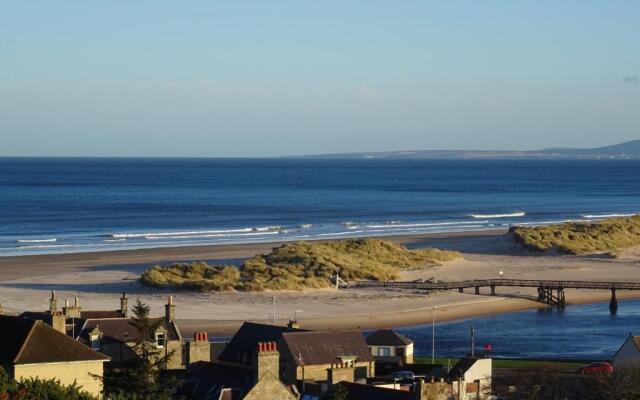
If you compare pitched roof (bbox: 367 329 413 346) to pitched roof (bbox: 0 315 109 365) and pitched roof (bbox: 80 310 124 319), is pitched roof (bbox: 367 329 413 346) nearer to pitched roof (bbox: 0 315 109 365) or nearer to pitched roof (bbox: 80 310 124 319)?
pitched roof (bbox: 80 310 124 319)

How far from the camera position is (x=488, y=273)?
80.3 m

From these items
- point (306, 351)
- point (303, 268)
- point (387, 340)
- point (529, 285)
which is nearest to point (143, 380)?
point (306, 351)

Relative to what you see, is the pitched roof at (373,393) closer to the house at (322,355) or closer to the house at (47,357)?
the house at (322,355)

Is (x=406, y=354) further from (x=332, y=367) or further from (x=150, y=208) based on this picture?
(x=150, y=208)

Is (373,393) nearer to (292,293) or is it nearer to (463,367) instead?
(463,367)

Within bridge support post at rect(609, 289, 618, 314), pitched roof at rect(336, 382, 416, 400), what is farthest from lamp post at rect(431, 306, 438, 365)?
pitched roof at rect(336, 382, 416, 400)

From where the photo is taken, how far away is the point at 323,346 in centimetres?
3781

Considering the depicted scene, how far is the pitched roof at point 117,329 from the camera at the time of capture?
38.9 meters

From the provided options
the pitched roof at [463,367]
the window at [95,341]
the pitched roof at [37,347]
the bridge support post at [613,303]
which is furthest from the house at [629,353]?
the bridge support post at [613,303]

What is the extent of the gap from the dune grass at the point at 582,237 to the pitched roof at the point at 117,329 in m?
59.6

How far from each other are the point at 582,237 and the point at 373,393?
7176cm


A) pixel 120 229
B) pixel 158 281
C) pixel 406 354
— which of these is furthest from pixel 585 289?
pixel 120 229

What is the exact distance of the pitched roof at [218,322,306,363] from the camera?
39156mm

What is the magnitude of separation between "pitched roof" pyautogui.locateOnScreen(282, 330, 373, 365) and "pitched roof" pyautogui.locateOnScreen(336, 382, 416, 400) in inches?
188
